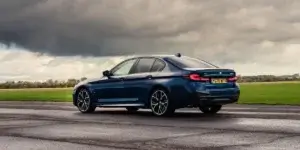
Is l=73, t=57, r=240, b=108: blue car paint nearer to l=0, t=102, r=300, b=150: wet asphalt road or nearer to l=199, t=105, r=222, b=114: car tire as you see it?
l=0, t=102, r=300, b=150: wet asphalt road

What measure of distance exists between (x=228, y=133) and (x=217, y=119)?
3412mm

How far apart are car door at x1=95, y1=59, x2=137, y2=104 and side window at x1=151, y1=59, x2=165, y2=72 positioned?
0.98m

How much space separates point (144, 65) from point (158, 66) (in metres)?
0.62

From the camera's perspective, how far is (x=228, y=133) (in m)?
10.5

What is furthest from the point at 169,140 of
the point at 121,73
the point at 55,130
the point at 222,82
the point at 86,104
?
the point at 86,104

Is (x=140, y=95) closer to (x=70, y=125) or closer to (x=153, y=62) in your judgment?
(x=153, y=62)

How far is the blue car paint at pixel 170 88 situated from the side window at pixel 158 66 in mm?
152

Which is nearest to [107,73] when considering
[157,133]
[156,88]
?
[156,88]

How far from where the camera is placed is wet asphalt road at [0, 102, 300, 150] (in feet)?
29.5

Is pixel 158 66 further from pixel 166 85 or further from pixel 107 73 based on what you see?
pixel 107 73

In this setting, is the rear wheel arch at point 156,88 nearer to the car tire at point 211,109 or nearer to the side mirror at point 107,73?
the car tire at point 211,109

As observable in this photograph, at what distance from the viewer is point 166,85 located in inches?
584

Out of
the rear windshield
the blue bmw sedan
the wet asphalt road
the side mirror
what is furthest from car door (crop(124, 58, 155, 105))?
the wet asphalt road

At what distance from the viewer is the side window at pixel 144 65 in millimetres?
15906
